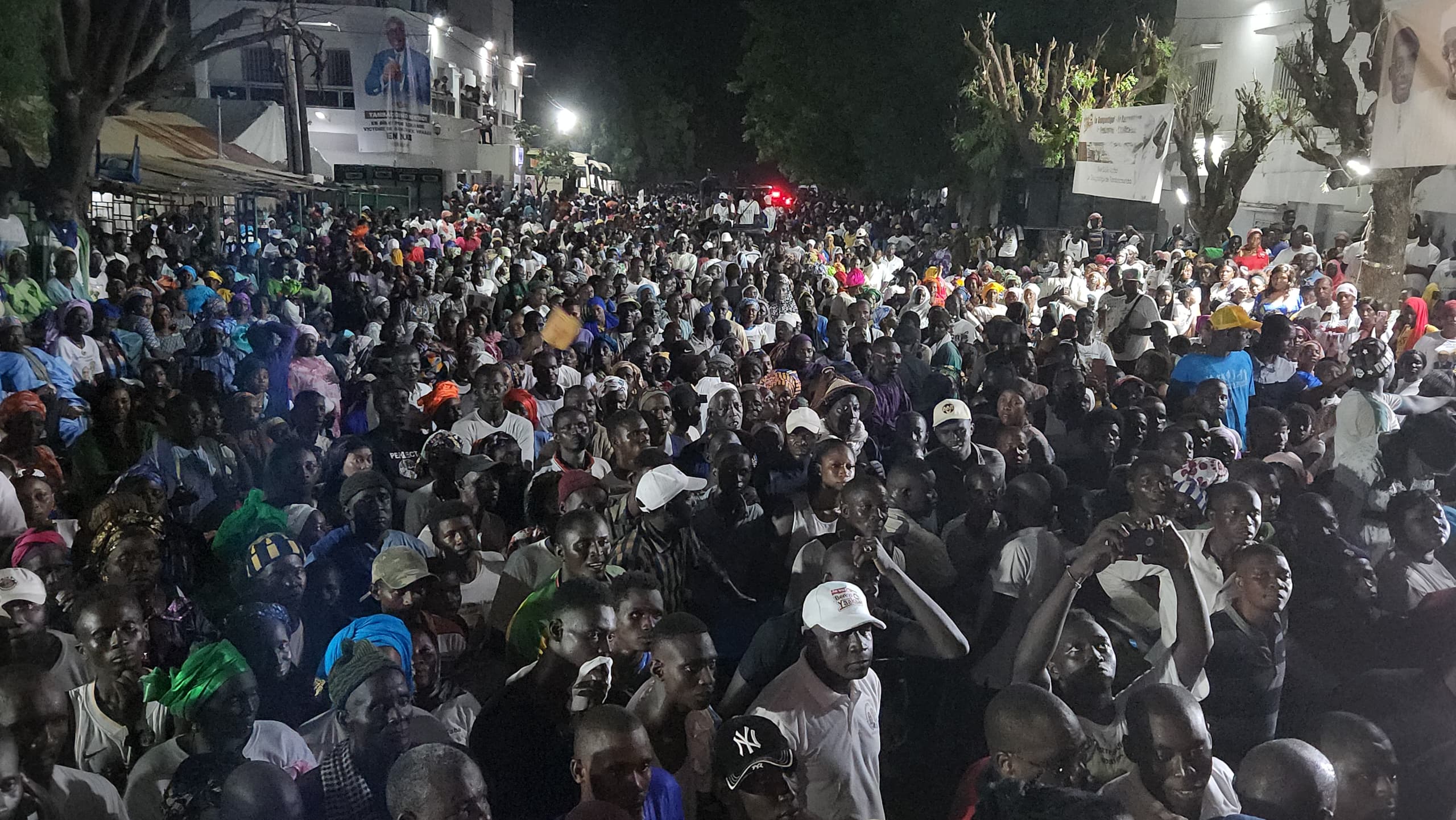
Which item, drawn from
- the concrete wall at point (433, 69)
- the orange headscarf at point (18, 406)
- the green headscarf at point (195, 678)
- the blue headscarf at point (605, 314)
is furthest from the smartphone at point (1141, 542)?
the concrete wall at point (433, 69)

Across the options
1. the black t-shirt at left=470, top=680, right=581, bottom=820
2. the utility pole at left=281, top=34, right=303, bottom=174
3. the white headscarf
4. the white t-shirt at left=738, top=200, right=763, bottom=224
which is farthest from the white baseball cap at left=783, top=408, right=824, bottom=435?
the white t-shirt at left=738, top=200, right=763, bottom=224

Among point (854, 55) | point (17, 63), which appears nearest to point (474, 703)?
point (17, 63)

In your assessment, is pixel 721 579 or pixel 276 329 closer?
pixel 721 579

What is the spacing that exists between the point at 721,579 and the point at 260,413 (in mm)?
3351

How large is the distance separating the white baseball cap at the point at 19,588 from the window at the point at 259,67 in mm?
43304

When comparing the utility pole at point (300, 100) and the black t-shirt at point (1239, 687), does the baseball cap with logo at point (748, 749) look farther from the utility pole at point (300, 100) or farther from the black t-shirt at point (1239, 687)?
the utility pole at point (300, 100)

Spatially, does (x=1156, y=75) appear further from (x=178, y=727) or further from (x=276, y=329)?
(x=178, y=727)

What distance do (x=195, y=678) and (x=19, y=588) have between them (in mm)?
899

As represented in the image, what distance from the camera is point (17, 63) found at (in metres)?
12.6

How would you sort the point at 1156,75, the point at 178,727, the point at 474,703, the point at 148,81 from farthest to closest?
1. the point at 1156,75
2. the point at 148,81
3. the point at 474,703
4. the point at 178,727

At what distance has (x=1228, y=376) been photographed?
7199mm

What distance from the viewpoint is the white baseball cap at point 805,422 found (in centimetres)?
612

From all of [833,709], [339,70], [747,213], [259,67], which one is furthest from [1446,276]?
[259,67]

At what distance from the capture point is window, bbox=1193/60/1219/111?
26562 mm
